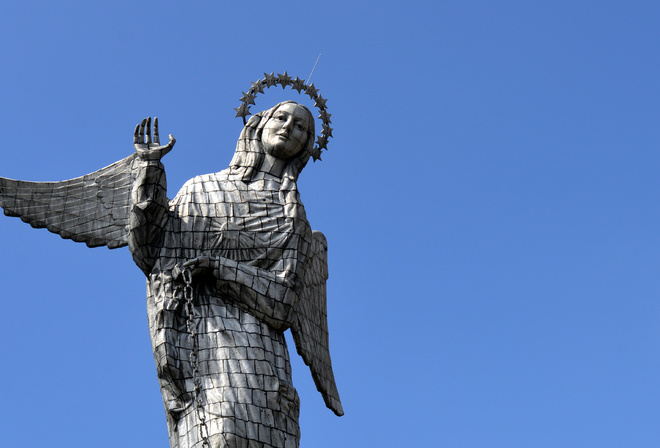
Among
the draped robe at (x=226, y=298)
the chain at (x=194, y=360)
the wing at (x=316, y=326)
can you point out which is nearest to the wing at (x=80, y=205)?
the draped robe at (x=226, y=298)

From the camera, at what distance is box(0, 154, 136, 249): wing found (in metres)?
18.4

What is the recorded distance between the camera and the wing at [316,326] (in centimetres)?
1866

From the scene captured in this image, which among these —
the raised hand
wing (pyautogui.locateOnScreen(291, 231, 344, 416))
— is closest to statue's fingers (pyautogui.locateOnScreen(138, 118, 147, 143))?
the raised hand

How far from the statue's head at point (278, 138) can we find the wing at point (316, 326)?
40.8 inches

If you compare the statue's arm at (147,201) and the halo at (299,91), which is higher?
the halo at (299,91)

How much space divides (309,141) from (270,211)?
1.24 meters

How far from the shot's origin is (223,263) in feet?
58.9

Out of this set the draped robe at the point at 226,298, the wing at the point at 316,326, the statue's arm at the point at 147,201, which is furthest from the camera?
the wing at the point at 316,326

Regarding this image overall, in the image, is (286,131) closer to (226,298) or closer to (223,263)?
(223,263)

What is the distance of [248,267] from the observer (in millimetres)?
18031

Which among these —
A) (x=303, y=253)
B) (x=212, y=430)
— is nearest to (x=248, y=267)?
(x=303, y=253)

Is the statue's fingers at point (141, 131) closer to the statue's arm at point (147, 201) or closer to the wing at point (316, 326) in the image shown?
the statue's arm at point (147, 201)

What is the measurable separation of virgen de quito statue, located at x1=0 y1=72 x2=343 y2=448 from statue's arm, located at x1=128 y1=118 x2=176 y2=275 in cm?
1

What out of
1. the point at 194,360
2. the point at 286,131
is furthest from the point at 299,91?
the point at 194,360
